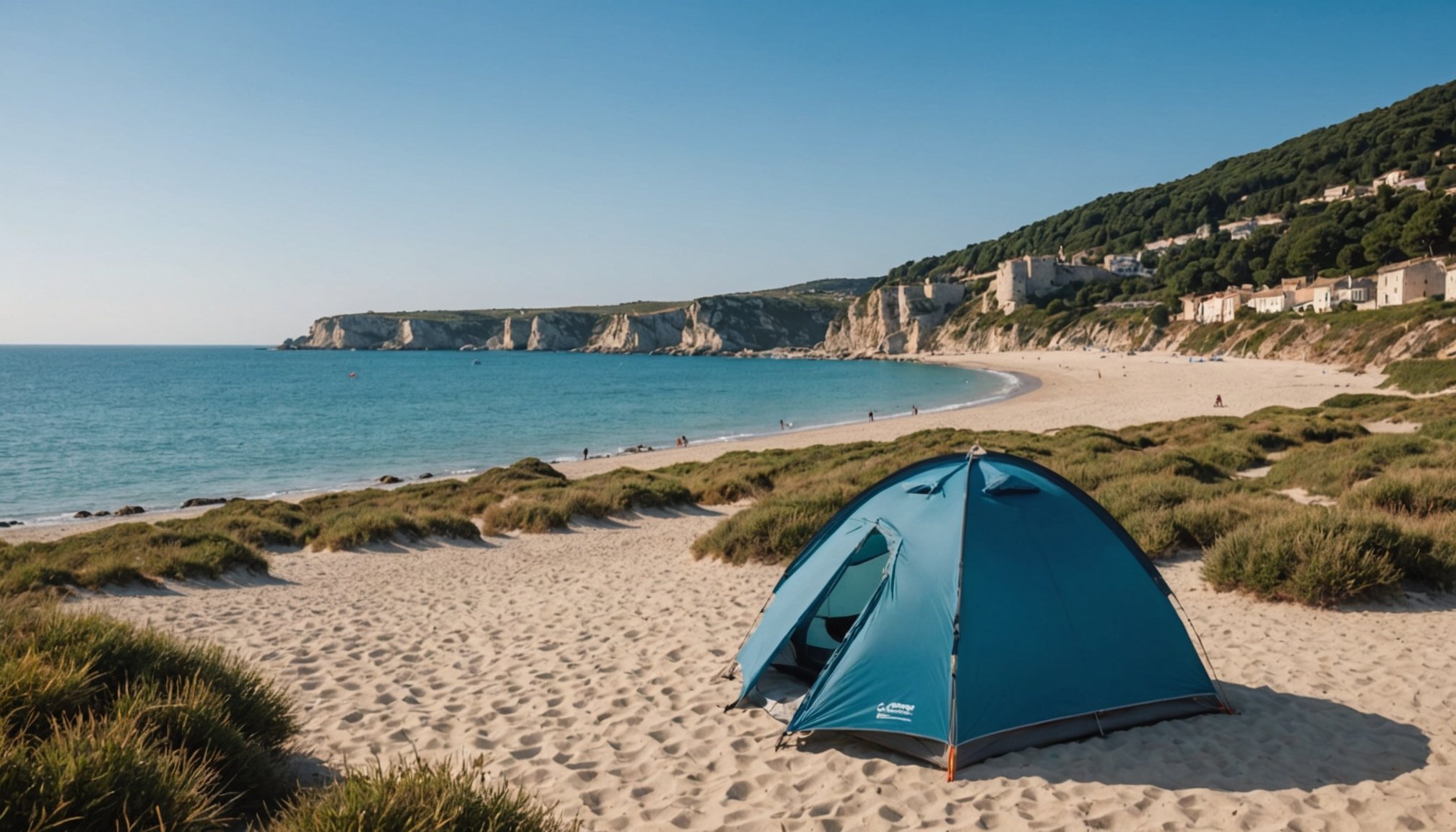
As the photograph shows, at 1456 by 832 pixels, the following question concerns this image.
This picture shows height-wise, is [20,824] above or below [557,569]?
above

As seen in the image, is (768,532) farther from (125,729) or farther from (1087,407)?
(1087,407)

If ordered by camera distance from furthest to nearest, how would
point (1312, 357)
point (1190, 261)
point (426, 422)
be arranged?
point (1190, 261) < point (1312, 357) < point (426, 422)

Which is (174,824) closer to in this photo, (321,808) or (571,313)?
(321,808)

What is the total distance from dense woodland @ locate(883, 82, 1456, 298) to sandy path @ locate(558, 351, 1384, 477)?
78.1 feet

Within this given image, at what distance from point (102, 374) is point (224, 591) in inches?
4735

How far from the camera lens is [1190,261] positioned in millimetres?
101875

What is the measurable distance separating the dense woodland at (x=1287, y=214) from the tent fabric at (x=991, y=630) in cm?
7835

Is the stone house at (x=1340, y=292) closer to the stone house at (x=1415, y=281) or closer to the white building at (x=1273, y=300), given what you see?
the white building at (x=1273, y=300)

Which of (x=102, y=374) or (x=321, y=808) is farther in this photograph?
(x=102, y=374)

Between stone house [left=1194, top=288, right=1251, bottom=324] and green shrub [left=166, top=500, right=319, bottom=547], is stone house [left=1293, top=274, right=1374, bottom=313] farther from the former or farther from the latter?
green shrub [left=166, top=500, right=319, bottom=547]

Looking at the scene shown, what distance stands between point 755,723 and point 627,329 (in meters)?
162

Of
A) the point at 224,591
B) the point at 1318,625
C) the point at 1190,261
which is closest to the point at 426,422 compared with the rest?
the point at 224,591

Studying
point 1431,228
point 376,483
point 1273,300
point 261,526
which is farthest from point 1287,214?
point 261,526

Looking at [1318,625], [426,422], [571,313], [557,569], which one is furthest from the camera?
[571,313]
